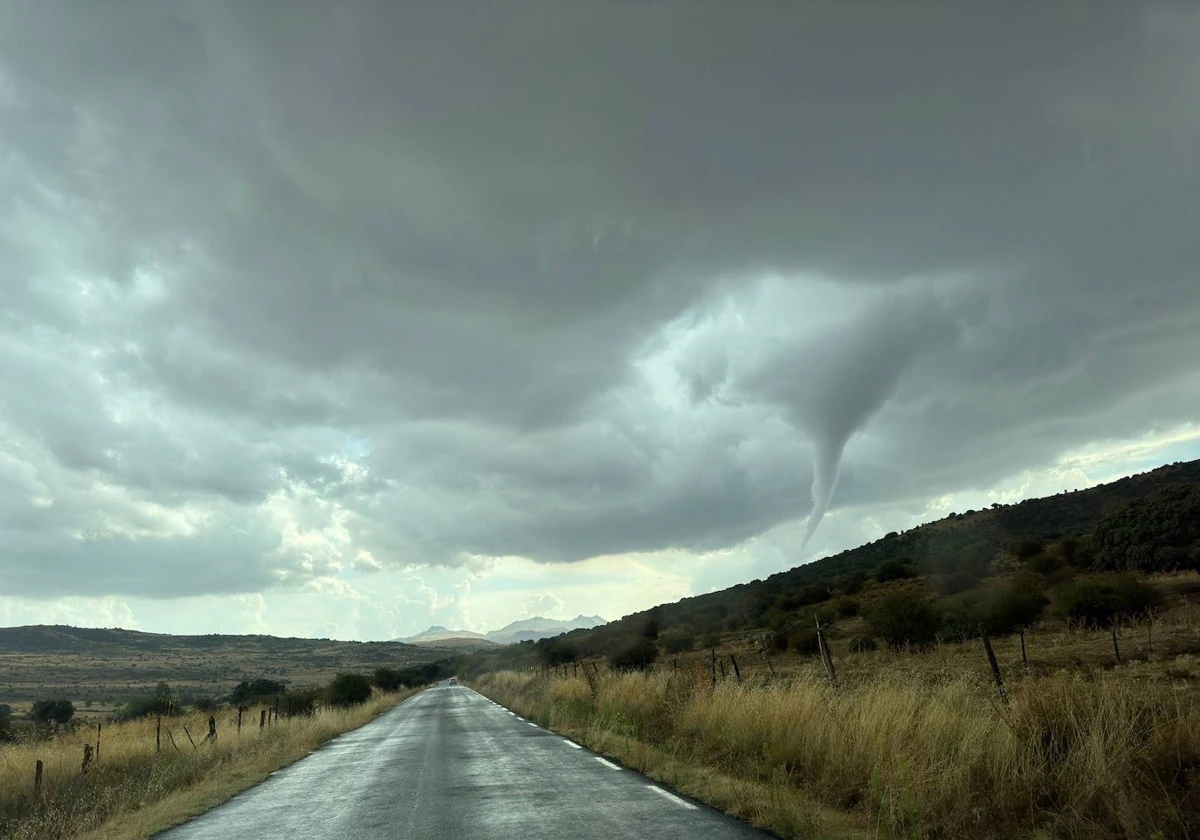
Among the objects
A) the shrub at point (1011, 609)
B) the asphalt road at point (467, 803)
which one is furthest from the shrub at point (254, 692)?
the shrub at point (1011, 609)

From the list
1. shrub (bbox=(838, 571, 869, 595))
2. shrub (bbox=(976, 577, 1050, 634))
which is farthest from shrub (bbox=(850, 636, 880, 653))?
shrub (bbox=(838, 571, 869, 595))

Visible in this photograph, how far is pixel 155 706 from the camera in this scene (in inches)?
1884

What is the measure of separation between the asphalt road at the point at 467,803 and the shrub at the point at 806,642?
3338 cm

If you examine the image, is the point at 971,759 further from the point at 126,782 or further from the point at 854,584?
the point at 854,584

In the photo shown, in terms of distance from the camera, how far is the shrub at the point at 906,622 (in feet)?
139

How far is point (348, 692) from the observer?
190 ft

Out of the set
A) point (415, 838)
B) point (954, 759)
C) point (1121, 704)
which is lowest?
point (415, 838)

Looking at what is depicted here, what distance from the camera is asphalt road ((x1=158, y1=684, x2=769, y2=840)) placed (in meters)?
8.77

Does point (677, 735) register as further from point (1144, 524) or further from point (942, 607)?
point (1144, 524)

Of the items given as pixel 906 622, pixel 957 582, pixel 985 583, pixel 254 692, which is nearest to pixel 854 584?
pixel 957 582

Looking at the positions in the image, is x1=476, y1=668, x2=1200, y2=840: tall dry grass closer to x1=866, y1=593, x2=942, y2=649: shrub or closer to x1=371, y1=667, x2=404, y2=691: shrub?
x1=866, y1=593, x2=942, y2=649: shrub

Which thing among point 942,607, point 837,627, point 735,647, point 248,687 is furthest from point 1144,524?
point 248,687

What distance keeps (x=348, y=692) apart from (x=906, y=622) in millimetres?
40408

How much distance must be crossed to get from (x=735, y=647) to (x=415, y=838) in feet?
176
